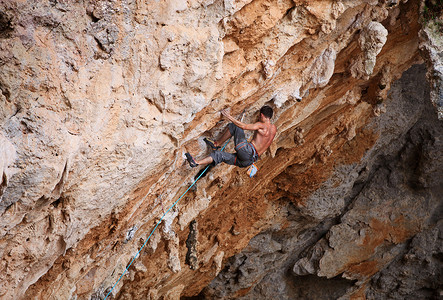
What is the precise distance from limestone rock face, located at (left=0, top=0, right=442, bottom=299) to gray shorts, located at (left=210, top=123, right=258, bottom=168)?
0.69 ft

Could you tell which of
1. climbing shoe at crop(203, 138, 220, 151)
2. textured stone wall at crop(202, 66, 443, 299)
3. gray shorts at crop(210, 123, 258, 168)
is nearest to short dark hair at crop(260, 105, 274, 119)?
gray shorts at crop(210, 123, 258, 168)

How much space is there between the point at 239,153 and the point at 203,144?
446 millimetres

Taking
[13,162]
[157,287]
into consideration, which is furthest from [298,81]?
[157,287]

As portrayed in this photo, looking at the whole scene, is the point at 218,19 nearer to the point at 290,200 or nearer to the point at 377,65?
the point at 377,65

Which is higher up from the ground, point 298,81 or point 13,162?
point 13,162

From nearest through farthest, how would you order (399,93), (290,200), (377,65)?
(377,65) → (399,93) → (290,200)

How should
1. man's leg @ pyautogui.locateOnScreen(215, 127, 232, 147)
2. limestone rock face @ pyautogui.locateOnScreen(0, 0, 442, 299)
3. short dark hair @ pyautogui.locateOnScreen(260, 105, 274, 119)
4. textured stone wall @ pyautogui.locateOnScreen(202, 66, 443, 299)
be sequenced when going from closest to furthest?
1. limestone rock face @ pyautogui.locateOnScreen(0, 0, 442, 299)
2. short dark hair @ pyautogui.locateOnScreen(260, 105, 274, 119)
3. man's leg @ pyautogui.locateOnScreen(215, 127, 232, 147)
4. textured stone wall @ pyautogui.locateOnScreen(202, 66, 443, 299)

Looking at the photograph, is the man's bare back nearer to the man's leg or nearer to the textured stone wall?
the man's leg

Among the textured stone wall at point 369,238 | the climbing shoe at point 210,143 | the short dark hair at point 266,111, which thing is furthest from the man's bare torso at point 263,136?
the textured stone wall at point 369,238

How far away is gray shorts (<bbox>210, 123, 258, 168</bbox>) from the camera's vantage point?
209 inches

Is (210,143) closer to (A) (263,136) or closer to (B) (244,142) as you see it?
(B) (244,142)

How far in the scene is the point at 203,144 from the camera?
17.7 ft

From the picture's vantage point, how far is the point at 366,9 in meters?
5.19

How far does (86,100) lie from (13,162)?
760 millimetres
